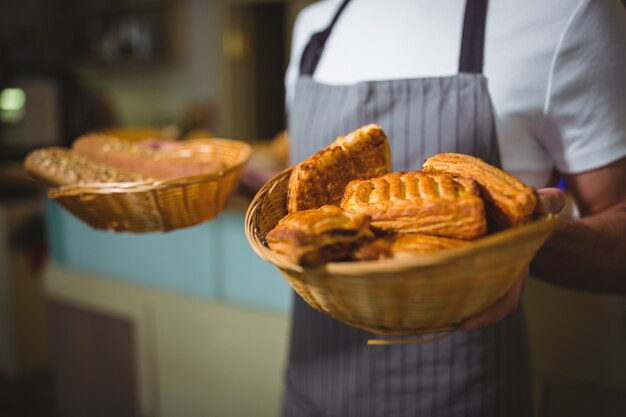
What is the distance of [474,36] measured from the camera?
32.8 inches

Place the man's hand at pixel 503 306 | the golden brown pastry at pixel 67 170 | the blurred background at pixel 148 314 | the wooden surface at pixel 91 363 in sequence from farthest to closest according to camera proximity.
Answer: the wooden surface at pixel 91 363, the blurred background at pixel 148 314, the golden brown pastry at pixel 67 170, the man's hand at pixel 503 306

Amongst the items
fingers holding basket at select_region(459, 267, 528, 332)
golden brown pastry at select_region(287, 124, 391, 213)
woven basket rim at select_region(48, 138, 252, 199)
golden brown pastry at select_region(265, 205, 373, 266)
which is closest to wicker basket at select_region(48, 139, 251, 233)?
woven basket rim at select_region(48, 138, 252, 199)

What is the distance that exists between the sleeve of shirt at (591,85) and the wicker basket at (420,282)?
351 millimetres

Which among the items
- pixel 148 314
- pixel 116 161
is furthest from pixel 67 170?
pixel 148 314

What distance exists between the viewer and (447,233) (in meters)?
0.52

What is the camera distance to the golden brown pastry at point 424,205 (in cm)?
51

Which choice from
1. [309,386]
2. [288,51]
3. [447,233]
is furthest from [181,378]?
[288,51]

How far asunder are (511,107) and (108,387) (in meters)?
1.83

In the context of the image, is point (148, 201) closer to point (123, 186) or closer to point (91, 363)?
point (123, 186)

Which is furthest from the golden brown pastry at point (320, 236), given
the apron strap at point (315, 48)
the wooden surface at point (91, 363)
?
the wooden surface at point (91, 363)

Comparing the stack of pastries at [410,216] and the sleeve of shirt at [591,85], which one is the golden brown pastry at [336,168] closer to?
the stack of pastries at [410,216]

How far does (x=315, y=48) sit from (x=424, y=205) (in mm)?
637

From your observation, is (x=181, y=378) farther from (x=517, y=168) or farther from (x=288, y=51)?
(x=288, y=51)

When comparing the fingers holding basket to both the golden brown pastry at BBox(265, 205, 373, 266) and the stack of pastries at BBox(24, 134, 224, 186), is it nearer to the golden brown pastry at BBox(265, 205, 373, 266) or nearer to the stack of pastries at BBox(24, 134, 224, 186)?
the golden brown pastry at BBox(265, 205, 373, 266)
